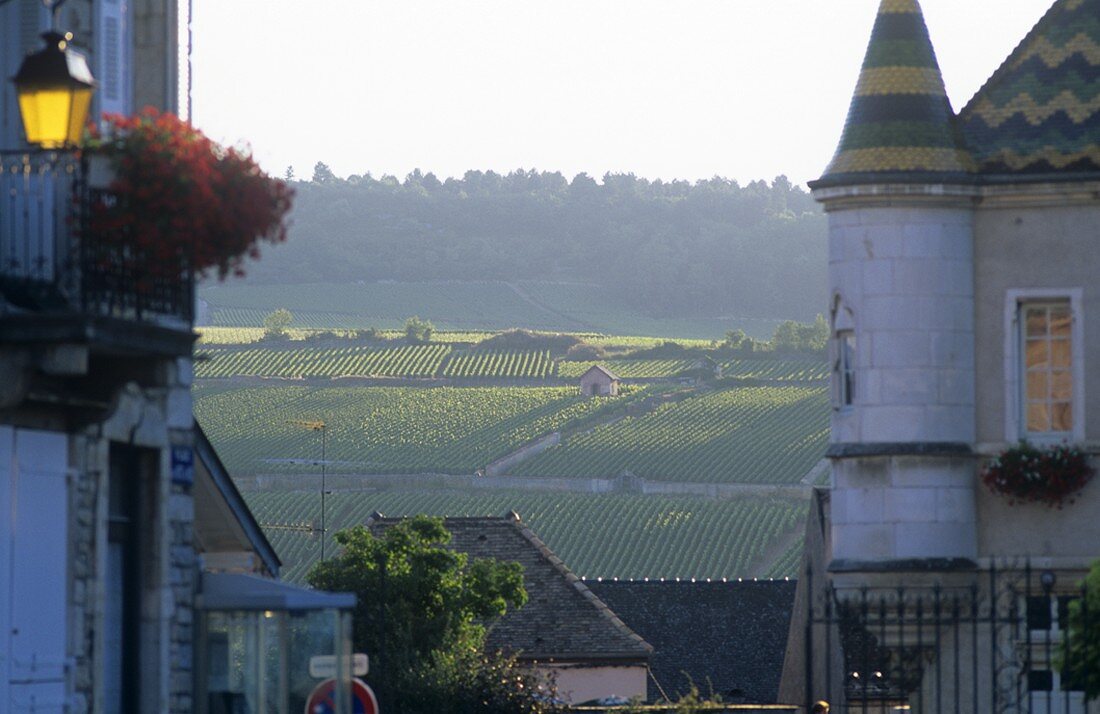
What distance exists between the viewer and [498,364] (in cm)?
13588

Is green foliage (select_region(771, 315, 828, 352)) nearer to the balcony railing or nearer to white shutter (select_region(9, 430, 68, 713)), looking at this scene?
white shutter (select_region(9, 430, 68, 713))

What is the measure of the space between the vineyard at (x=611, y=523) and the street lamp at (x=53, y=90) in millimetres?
66646

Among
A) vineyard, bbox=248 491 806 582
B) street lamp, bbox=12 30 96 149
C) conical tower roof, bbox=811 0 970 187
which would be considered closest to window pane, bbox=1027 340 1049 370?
conical tower roof, bbox=811 0 970 187

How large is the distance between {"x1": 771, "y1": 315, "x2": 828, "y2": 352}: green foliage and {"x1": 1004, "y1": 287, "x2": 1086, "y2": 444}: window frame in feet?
382

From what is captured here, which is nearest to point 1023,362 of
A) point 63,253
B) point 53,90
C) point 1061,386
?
point 1061,386

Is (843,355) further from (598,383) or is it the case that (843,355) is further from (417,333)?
(417,333)

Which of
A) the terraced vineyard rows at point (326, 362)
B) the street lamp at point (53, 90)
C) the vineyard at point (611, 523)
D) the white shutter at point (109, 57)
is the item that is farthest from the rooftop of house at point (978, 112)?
the terraced vineyard rows at point (326, 362)

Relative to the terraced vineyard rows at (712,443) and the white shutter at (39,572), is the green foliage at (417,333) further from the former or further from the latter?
the white shutter at (39,572)

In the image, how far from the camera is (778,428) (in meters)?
109

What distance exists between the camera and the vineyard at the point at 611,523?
276 feet

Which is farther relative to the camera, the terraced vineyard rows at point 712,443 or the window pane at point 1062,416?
the terraced vineyard rows at point 712,443

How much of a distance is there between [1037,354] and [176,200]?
10453mm

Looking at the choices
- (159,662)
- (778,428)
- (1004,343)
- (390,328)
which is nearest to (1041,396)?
(1004,343)

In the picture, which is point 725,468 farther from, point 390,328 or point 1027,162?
point 1027,162
